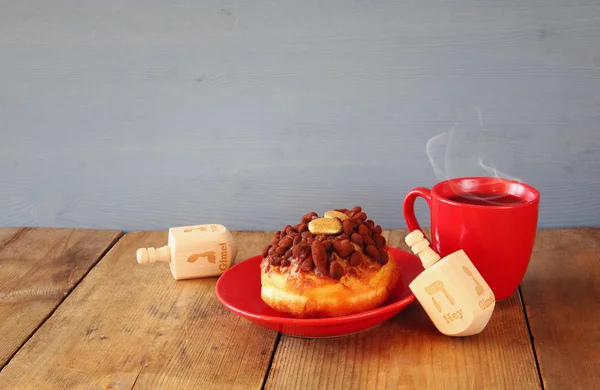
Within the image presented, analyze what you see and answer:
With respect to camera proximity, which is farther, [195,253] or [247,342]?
[195,253]

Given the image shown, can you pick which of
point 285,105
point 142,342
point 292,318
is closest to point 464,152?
point 285,105

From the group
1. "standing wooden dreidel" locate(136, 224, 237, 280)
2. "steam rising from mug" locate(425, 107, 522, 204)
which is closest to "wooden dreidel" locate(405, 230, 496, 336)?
"standing wooden dreidel" locate(136, 224, 237, 280)

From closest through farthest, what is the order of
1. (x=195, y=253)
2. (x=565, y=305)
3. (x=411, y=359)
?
(x=411, y=359), (x=565, y=305), (x=195, y=253)

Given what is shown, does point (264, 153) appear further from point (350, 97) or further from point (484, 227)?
point (484, 227)

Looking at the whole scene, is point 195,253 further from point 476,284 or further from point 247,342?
point 476,284

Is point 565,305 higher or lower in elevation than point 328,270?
lower

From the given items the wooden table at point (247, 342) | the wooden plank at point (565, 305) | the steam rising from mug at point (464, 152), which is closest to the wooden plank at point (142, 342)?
the wooden table at point (247, 342)

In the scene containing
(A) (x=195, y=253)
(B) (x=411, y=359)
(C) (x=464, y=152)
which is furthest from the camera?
(C) (x=464, y=152)

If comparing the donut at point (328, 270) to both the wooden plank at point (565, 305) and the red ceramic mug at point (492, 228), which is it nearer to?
the red ceramic mug at point (492, 228)
